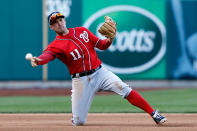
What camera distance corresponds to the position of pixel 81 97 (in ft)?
22.3

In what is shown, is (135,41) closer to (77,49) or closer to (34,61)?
(77,49)

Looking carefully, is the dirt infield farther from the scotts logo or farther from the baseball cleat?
the scotts logo

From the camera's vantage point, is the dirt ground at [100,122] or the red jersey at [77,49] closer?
the dirt ground at [100,122]

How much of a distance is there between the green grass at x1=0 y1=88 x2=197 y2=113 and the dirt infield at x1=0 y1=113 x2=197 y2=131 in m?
1.05

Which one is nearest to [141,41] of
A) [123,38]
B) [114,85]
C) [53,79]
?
[123,38]

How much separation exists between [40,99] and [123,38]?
13.6 ft

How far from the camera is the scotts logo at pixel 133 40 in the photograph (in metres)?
16.0

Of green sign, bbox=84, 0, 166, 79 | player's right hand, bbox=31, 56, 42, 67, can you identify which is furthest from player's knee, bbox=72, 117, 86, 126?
green sign, bbox=84, 0, 166, 79

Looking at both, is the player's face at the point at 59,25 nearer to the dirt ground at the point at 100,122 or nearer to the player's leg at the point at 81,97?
the player's leg at the point at 81,97

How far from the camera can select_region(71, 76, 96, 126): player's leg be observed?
6785 millimetres

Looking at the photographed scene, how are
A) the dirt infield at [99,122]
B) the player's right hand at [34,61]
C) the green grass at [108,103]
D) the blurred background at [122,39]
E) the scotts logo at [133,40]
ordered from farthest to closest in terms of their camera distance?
the scotts logo at [133,40] < the blurred background at [122,39] < the green grass at [108,103] < the dirt infield at [99,122] < the player's right hand at [34,61]

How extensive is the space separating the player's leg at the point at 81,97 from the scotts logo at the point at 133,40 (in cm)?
916

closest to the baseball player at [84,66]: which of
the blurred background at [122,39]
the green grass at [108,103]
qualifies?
the green grass at [108,103]

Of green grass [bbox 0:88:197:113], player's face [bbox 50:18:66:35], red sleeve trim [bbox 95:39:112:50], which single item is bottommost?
green grass [bbox 0:88:197:113]
